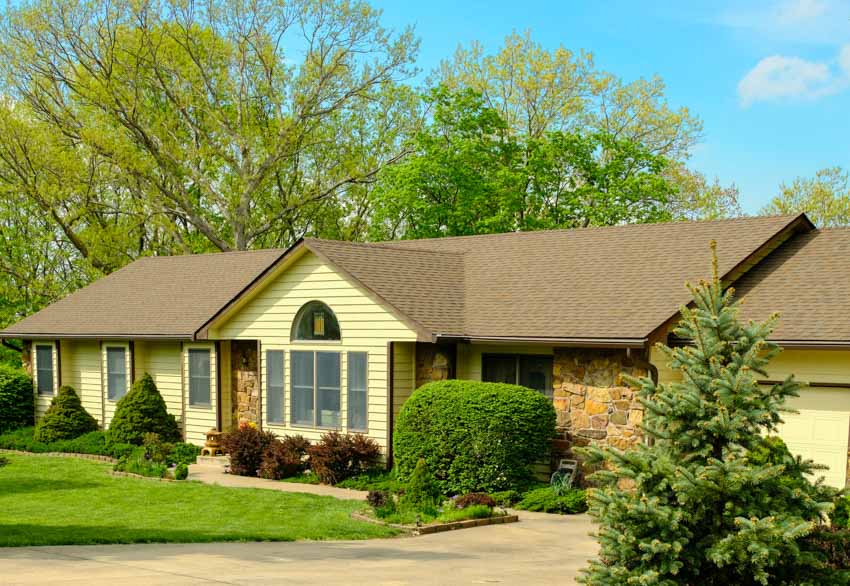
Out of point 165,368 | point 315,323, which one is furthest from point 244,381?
point 315,323

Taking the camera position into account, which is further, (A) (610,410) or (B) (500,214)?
(B) (500,214)

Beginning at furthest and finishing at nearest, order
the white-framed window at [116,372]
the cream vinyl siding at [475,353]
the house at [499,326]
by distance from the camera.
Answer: the white-framed window at [116,372]
the cream vinyl siding at [475,353]
the house at [499,326]

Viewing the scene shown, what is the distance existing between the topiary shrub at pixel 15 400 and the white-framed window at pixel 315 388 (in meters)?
10.8

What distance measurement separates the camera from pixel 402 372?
18.3 meters

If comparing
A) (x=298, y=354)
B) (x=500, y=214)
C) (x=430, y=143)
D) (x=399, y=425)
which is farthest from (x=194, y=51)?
(x=399, y=425)

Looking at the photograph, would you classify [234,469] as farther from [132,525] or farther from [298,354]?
[132,525]

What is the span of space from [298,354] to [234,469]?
270 centimetres

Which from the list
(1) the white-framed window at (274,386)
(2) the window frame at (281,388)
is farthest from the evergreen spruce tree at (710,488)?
(1) the white-framed window at (274,386)

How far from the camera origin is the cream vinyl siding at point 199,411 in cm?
2239

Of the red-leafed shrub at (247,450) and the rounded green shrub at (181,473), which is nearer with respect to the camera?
the rounded green shrub at (181,473)

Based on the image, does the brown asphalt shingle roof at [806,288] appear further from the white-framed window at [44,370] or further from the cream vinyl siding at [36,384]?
the white-framed window at [44,370]

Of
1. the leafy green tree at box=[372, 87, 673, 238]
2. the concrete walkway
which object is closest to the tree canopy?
the leafy green tree at box=[372, 87, 673, 238]

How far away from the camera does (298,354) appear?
776 inches

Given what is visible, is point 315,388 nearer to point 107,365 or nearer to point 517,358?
point 517,358
